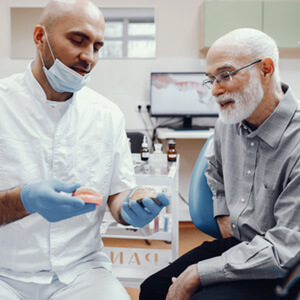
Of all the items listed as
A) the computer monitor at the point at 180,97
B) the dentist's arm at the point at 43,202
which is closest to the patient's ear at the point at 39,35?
the dentist's arm at the point at 43,202

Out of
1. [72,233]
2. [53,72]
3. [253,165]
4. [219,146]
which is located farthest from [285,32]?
[72,233]

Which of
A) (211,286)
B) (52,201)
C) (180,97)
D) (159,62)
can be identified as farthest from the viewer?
(159,62)

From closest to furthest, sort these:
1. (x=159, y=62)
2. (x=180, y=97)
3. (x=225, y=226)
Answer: (x=225, y=226) < (x=180, y=97) < (x=159, y=62)

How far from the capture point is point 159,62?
3467mm

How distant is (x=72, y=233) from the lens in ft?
3.59

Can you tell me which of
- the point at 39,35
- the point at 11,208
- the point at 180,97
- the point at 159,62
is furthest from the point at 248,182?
the point at 159,62

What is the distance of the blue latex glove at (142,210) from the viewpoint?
95 centimetres

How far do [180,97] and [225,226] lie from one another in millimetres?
2204

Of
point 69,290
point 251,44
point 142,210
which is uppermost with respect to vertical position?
point 251,44

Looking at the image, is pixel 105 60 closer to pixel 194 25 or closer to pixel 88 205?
pixel 194 25

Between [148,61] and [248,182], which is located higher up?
[148,61]

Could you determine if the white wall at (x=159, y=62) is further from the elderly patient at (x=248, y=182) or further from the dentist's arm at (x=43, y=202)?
the dentist's arm at (x=43, y=202)

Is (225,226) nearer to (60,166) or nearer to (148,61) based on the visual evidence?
(60,166)

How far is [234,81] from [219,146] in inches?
11.8
